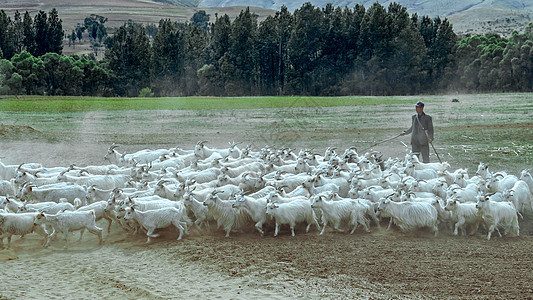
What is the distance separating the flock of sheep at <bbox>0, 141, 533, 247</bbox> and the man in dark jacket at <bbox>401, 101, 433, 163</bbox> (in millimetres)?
1074

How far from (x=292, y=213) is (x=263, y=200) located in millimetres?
749

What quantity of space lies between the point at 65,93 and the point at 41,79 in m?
3.21

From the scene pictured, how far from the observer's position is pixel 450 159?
72.6 feet

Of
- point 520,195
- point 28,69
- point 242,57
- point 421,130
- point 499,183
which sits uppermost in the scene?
point 242,57

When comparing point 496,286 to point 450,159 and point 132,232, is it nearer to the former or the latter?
point 132,232

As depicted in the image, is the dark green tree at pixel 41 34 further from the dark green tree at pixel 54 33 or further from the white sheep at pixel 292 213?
the white sheep at pixel 292 213

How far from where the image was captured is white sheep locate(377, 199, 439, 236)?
13.0 m

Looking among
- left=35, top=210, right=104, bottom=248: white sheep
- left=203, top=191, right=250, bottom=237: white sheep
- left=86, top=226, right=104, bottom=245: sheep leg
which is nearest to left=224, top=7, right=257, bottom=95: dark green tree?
left=203, top=191, right=250, bottom=237: white sheep

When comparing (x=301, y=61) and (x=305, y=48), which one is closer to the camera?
(x=305, y=48)

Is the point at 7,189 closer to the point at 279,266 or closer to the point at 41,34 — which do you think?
the point at 279,266

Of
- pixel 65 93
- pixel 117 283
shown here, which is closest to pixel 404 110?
pixel 117 283

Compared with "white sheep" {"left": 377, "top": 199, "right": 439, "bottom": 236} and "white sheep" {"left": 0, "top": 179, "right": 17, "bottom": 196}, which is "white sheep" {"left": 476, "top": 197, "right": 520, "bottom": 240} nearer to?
"white sheep" {"left": 377, "top": 199, "right": 439, "bottom": 236}

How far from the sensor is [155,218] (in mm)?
12828

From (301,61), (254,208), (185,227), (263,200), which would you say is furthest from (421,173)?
(301,61)
